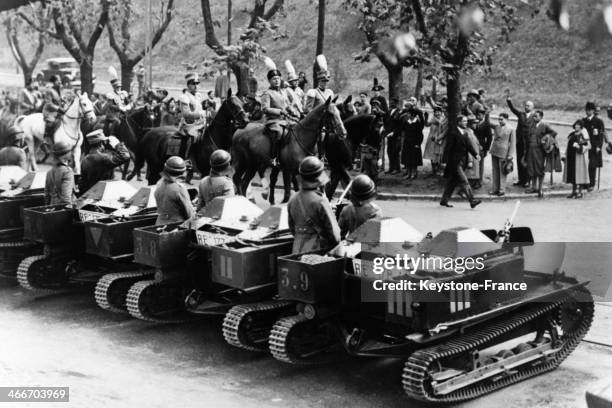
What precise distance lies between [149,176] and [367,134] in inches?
208

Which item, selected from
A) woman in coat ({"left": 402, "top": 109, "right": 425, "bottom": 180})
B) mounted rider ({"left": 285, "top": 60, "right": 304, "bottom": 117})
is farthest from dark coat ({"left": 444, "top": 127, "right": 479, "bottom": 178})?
woman in coat ({"left": 402, "top": 109, "right": 425, "bottom": 180})

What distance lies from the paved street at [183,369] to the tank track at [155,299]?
0.16 meters

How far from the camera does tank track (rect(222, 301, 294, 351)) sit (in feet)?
33.6

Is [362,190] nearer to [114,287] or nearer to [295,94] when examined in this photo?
[114,287]

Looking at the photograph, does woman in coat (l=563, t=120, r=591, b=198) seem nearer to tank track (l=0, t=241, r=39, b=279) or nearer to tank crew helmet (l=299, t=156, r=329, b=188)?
tank crew helmet (l=299, t=156, r=329, b=188)

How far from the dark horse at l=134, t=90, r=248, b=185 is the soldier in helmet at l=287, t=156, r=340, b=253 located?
29.0 ft

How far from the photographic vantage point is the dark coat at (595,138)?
2195cm

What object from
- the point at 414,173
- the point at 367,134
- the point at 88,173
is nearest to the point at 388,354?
the point at 88,173

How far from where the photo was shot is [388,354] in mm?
9344

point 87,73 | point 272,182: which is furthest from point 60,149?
point 87,73

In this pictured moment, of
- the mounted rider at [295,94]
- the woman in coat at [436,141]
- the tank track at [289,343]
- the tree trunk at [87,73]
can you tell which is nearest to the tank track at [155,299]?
the tank track at [289,343]

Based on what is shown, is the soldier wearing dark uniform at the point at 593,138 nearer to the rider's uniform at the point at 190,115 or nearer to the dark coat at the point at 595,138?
the dark coat at the point at 595,138

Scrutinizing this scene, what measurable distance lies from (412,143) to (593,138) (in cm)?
438

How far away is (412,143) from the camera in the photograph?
77.0 ft
